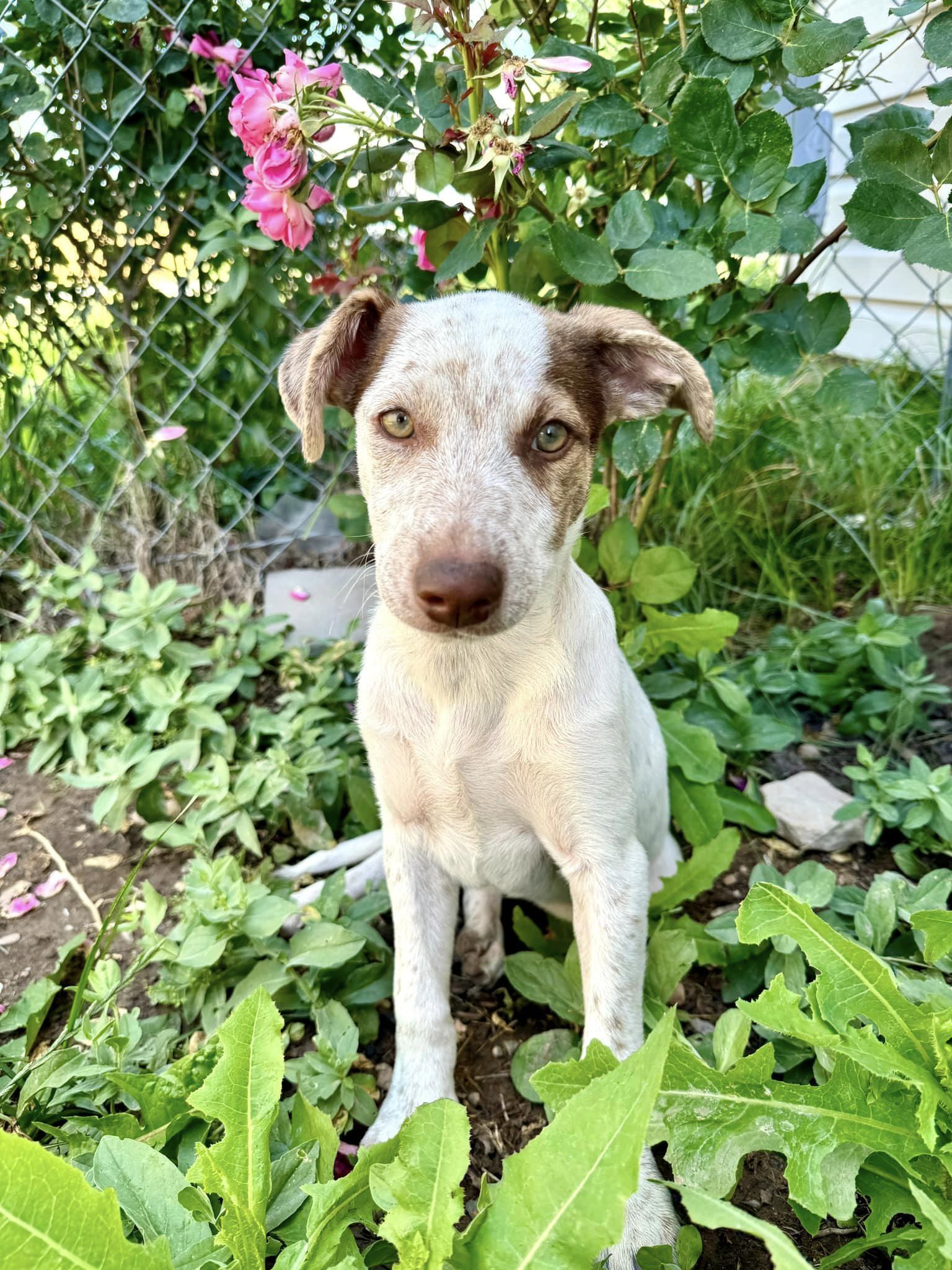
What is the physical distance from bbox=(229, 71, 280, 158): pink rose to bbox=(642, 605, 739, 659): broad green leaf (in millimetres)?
1852

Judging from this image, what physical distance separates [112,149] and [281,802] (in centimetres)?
305

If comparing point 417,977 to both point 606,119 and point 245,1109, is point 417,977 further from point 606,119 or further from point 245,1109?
point 606,119

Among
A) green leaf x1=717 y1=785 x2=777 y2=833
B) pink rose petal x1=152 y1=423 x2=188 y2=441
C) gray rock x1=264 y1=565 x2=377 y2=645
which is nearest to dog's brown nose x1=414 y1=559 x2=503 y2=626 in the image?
green leaf x1=717 y1=785 x2=777 y2=833

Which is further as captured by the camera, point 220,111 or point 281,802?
point 220,111

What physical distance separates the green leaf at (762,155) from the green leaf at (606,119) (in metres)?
0.31

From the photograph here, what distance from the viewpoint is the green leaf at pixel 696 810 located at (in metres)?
2.90

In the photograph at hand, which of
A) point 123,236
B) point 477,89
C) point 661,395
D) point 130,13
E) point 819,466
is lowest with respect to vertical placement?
point 819,466

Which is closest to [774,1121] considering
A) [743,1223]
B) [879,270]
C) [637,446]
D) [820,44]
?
[743,1223]

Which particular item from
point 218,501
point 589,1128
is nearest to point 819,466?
point 218,501

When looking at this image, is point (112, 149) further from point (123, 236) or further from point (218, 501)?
point (218, 501)

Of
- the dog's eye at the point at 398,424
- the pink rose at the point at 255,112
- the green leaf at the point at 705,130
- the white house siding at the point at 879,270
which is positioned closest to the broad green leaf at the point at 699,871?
the dog's eye at the point at 398,424

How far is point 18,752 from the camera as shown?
355 cm

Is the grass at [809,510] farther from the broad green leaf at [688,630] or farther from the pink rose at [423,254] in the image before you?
the pink rose at [423,254]

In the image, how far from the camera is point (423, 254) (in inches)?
114
